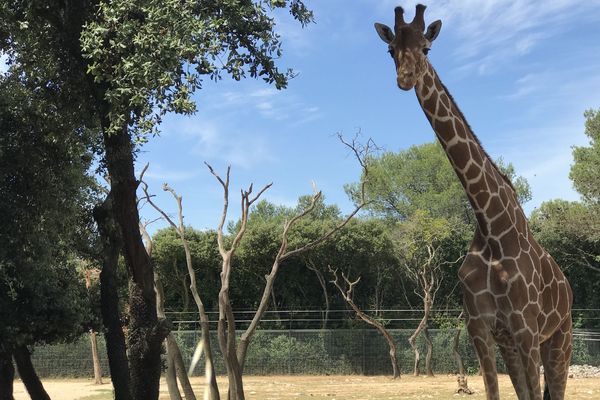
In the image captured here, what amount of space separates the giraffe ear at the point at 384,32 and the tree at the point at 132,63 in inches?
Result: 65.1

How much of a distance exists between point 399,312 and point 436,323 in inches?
79.9

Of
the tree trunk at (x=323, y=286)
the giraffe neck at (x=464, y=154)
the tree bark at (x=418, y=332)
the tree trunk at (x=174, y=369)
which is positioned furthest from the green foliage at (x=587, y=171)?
the giraffe neck at (x=464, y=154)

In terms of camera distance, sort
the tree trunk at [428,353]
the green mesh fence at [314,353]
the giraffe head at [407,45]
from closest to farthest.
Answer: the giraffe head at [407,45], the tree trunk at [428,353], the green mesh fence at [314,353]

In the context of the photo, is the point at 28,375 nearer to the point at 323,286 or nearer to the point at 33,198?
the point at 33,198

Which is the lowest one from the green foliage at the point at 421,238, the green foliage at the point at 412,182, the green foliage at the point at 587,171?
the green foliage at the point at 421,238

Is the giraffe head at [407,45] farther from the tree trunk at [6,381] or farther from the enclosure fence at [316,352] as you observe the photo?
the enclosure fence at [316,352]

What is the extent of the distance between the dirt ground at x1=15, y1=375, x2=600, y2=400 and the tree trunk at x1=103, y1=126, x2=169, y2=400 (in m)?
8.91

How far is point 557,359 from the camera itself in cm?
554

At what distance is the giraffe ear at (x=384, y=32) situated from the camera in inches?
183

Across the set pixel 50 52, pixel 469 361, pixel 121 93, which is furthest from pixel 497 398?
pixel 469 361

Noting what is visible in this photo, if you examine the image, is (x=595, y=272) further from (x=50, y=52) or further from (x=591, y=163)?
(x=50, y=52)

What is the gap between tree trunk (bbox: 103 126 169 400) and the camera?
23.4 feet

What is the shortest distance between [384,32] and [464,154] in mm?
1121

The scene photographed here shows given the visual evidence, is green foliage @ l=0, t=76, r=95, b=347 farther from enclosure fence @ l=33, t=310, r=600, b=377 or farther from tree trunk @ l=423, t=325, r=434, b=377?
tree trunk @ l=423, t=325, r=434, b=377
